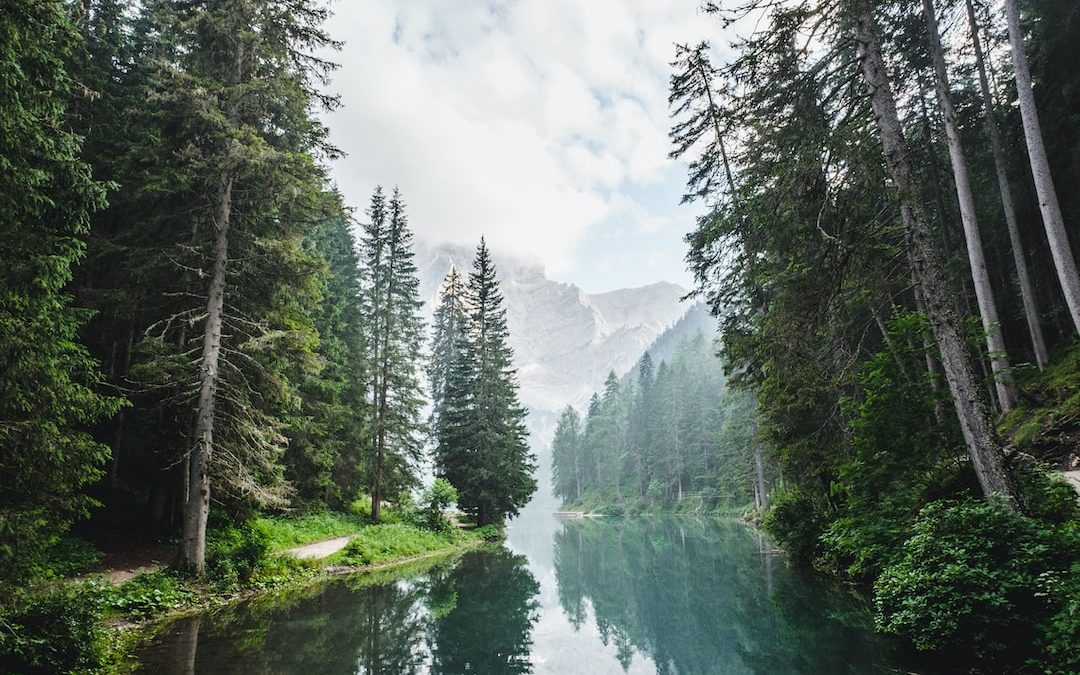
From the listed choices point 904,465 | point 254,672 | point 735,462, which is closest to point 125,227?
point 254,672

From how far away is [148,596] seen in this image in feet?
34.8

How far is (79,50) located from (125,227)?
536cm

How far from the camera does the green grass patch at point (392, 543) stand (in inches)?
771

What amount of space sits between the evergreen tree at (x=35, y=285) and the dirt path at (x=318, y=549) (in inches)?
366

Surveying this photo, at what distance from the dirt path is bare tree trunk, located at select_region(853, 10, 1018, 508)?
17.6 m

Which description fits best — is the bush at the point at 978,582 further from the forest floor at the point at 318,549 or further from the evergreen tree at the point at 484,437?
the evergreen tree at the point at 484,437

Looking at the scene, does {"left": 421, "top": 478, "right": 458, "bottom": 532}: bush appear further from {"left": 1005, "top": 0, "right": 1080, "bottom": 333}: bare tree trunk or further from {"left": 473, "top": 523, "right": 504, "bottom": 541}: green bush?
{"left": 1005, "top": 0, "right": 1080, "bottom": 333}: bare tree trunk

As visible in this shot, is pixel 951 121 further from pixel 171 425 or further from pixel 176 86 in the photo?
pixel 171 425

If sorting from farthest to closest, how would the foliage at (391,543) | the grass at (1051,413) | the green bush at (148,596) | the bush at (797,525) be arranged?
the foliage at (391,543), the bush at (797,525), the grass at (1051,413), the green bush at (148,596)

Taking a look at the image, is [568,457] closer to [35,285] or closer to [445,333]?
[445,333]

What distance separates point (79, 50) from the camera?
1503 centimetres

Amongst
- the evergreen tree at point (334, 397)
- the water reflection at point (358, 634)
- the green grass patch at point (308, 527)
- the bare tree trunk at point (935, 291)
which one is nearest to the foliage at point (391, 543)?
the green grass patch at point (308, 527)

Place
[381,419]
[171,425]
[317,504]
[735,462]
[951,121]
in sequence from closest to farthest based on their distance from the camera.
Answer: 1. [951,121]
2. [171,425]
3. [317,504]
4. [381,419]
5. [735,462]

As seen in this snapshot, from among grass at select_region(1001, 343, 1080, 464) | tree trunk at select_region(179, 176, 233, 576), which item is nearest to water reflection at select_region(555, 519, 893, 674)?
grass at select_region(1001, 343, 1080, 464)
